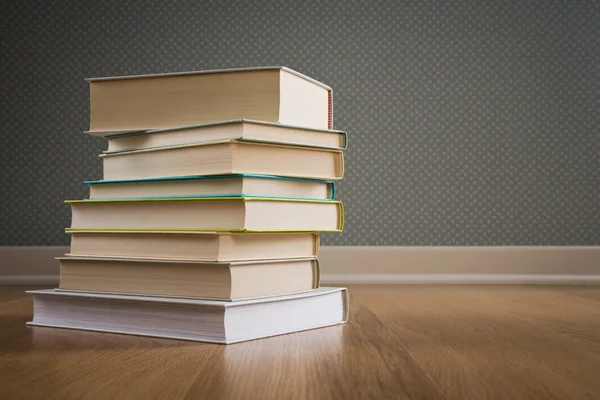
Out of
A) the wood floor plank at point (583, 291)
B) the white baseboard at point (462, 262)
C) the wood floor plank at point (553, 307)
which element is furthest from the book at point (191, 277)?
the white baseboard at point (462, 262)

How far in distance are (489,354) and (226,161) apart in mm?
502

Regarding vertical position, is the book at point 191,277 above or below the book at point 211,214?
below

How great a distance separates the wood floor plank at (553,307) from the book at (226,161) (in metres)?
0.51

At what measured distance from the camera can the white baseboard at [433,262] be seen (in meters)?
2.68

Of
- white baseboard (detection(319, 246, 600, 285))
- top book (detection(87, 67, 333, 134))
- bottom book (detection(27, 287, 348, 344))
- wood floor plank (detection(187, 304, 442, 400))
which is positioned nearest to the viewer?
wood floor plank (detection(187, 304, 442, 400))

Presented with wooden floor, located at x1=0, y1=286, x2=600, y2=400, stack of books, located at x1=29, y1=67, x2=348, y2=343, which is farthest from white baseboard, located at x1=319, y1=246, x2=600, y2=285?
stack of books, located at x1=29, y1=67, x2=348, y2=343

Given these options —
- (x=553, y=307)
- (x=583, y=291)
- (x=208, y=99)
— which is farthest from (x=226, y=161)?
(x=583, y=291)

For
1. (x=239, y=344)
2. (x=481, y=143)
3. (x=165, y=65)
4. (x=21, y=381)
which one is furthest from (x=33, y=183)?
(x=21, y=381)

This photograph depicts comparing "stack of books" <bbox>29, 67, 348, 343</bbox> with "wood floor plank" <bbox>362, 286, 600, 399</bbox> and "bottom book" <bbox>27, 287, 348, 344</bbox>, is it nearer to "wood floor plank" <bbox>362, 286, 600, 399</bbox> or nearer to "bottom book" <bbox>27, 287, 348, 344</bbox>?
"bottom book" <bbox>27, 287, 348, 344</bbox>

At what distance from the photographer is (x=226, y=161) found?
4.01 ft

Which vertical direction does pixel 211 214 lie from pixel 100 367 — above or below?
above

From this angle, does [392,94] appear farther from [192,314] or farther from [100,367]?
[100,367]

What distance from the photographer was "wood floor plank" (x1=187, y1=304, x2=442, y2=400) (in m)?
0.79

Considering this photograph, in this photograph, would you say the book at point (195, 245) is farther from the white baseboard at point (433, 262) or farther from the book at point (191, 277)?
the white baseboard at point (433, 262)
